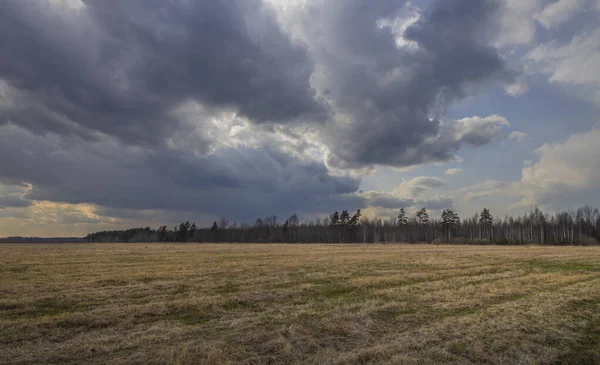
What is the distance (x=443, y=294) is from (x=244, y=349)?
1214 centimetres

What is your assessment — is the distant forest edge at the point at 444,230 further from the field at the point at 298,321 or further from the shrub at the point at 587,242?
the field at the point at 298,321

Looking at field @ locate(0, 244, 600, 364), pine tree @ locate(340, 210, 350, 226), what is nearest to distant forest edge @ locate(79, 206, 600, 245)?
pine tree @ locate(340, 210, 350, 226)

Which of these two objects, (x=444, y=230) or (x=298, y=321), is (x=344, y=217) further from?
(x=298, y=321)

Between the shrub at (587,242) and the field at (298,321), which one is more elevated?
the field at (298,321)

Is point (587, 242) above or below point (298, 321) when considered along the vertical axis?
below

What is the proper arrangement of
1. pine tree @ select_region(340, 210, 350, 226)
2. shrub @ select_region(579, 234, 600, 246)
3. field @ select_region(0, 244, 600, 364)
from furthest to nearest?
pine tree @ select_region(340, 210, 350, 226) → shrub @ select_region(579, 234, 600, 246) → field @ select_region(0, 244, 600, 364)

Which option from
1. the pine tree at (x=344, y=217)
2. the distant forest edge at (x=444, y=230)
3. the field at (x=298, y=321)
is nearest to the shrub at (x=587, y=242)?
the distant forest edge at (x=444, y=230)

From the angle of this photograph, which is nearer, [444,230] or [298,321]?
[298,321]

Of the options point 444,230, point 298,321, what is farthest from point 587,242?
point 298,321

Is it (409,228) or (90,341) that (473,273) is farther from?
(409,228)

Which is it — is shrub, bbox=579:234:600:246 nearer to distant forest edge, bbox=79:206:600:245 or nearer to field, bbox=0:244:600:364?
distant forest edge, bbox=79:206:600:245

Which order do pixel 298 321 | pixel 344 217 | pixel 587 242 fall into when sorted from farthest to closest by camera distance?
pixel 344 217 < pixel 587 242 < pixel 298 321

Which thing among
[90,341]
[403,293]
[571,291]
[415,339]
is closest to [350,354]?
[415,339]

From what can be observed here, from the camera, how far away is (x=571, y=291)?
1836 cm
